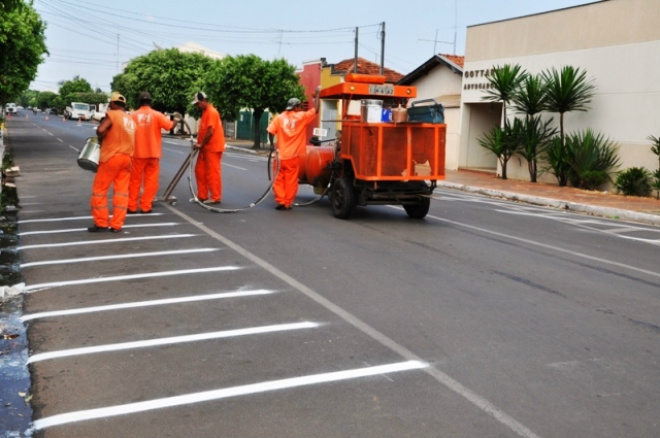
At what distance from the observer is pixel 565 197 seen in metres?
18.2

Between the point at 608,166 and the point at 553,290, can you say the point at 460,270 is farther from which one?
the point at 608,166

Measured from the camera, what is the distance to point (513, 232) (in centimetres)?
1142

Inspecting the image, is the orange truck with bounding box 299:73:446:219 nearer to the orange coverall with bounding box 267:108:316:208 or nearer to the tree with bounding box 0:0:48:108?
the orange coverall with bounding box 267:108:316:208

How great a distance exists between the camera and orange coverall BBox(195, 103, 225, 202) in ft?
42.7

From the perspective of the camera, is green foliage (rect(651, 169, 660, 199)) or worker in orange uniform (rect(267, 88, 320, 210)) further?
green foliage (rect(651, 169, 660, 199))

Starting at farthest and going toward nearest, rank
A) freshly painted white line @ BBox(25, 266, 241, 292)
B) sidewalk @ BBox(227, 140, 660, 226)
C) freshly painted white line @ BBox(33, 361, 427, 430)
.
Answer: sidewalk @ BBox(227, 140, 660, 226) < freshly painted white line @ BBox(25, 266, 241, 292) < freshly painted white line @ BBox(33, 361, 427, 430)

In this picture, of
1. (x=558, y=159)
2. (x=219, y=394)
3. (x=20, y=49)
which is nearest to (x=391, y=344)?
(x=219, y=394)

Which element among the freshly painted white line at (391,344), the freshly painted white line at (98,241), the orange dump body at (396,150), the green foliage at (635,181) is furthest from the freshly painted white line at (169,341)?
the green foliage at (635,181)

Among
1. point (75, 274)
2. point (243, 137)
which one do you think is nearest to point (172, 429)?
point (75, 274)

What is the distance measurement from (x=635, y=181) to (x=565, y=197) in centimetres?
221

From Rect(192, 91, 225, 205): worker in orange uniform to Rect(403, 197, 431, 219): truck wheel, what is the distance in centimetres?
354

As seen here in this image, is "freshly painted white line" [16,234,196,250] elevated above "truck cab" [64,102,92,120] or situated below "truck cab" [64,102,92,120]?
below

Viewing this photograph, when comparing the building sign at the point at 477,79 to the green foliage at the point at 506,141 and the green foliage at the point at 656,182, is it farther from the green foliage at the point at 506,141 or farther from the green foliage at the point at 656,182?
the green foliage at the point at 656,182

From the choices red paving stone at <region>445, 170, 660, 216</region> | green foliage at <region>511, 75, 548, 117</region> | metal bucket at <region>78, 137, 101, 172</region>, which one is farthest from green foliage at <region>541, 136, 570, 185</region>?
metal bucket at <region>78, 137, 101, 172</region>
